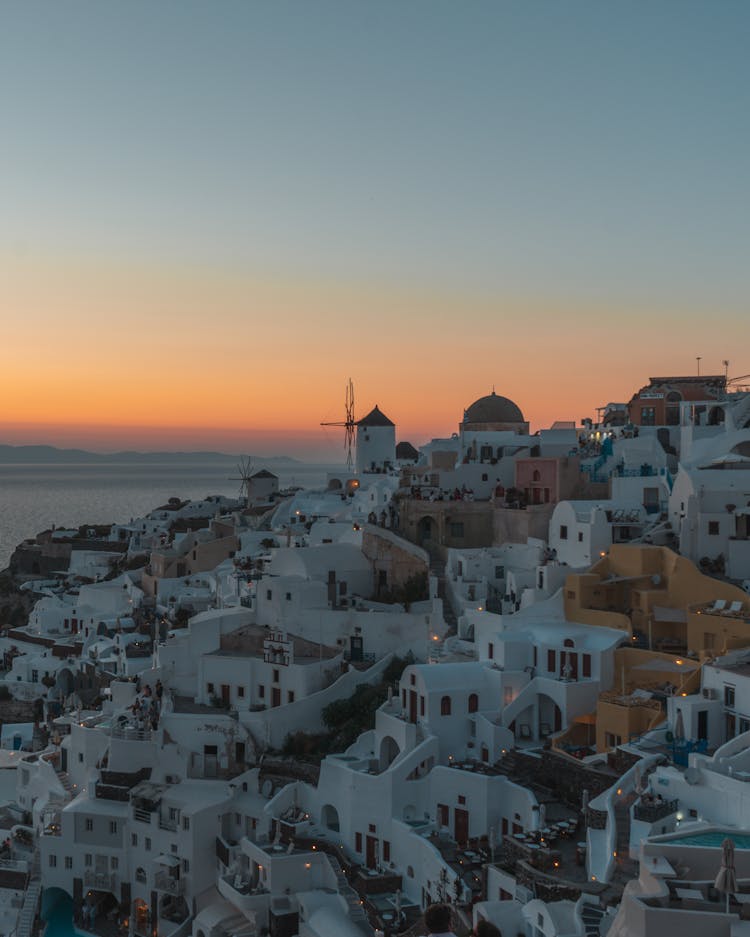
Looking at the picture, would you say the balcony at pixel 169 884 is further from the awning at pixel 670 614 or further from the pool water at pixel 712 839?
the pool water at pixel 712 839

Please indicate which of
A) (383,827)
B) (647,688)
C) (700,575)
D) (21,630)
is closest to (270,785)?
(383,827)

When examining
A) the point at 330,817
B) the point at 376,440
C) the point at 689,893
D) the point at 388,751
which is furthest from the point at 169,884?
the point at 376,440

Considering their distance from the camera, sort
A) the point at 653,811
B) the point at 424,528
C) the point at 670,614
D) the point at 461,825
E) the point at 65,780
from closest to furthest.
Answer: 1. the point at 653,811
2. the point at 461,825
3. the point at 670,614
4. the point at 65,780
5. the point at 424,528

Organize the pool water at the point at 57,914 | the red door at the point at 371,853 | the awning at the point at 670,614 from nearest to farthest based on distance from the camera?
1. the red door at the point at 371,853
2. the pool water at the point at 57,914
3. the awning at the point at 670,614

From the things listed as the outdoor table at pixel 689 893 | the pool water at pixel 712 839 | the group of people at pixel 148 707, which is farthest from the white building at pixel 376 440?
the outdoor table at pixel 689 893

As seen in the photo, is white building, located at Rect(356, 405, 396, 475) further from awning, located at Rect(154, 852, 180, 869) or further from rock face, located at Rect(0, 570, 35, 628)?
awning, located at Rect(154, 852, 180, 869)

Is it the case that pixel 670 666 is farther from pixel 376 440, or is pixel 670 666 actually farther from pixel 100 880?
pixel 376 440
